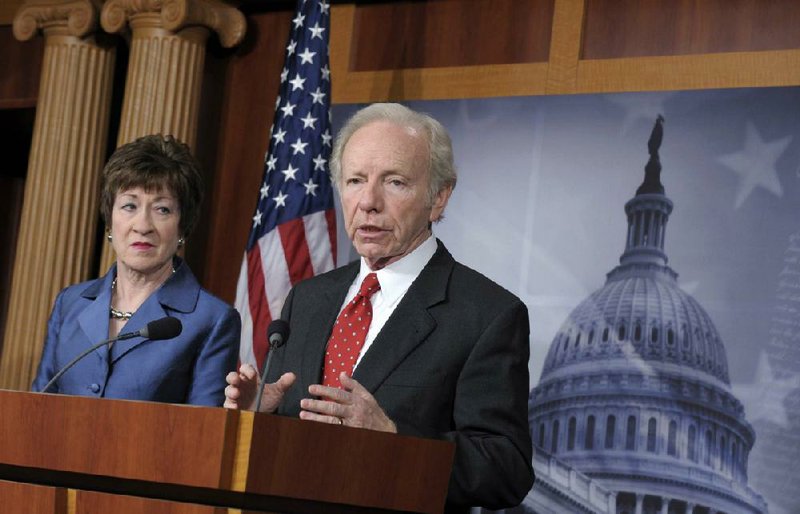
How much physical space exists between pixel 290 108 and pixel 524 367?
10.1 feet

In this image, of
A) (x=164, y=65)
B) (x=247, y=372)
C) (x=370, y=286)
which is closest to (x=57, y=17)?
(x=164, y=65)

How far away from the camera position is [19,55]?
6.72 meters

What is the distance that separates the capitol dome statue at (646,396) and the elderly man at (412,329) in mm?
2304

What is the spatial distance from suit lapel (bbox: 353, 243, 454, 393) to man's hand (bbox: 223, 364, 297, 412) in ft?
0.66

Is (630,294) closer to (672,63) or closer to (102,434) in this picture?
(672,63)

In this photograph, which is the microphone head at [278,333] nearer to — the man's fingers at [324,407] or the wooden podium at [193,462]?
the man's fingers at [324,407]

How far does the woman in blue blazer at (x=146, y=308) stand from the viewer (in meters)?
3.36

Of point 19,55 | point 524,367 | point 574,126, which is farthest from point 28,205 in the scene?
point 524,367

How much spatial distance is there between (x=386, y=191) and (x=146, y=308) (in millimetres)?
1019

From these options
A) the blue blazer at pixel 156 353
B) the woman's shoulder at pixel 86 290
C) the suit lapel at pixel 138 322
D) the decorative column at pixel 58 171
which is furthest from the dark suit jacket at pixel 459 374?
the decorative column at pixel 58 171

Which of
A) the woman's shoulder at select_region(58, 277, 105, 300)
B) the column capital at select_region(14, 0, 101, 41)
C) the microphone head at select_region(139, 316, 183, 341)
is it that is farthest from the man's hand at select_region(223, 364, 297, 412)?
the column capital at select_region(14, 0, 101, 41)

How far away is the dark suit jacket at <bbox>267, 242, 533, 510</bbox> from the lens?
2389 mm

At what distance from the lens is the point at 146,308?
3463 millimetres

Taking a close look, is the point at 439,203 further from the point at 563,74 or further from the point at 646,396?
the point at 563,74
